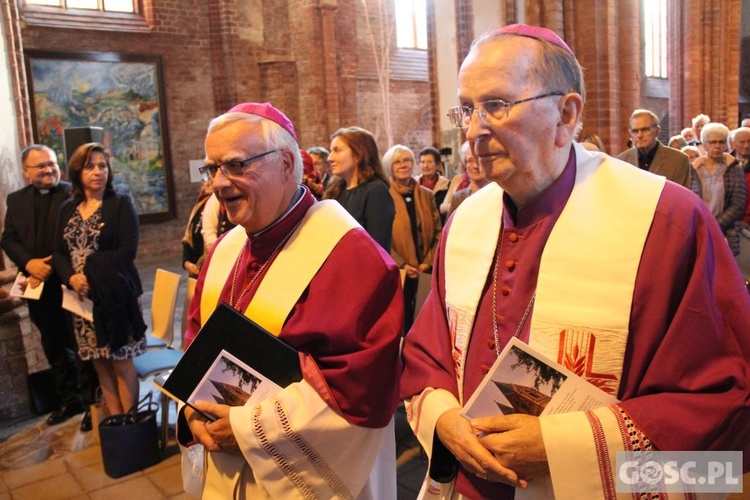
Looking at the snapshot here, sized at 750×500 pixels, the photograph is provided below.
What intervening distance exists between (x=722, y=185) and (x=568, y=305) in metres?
5.23

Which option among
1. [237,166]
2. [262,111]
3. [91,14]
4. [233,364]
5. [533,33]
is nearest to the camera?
[533,33]

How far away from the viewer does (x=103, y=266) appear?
13.4 ft

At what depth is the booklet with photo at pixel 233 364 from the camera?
76.1 inches

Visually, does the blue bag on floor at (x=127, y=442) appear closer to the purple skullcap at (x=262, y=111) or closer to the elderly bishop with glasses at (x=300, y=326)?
the elderly bishop with glasses at (x=300, y=326)

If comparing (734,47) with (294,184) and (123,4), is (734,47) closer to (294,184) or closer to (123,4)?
(123,4)

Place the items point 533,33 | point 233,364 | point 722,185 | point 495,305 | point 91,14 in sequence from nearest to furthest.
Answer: point 533,33
point 495,305
point 233,364
point 722,185
point 91,14

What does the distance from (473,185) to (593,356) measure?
9.24 ft

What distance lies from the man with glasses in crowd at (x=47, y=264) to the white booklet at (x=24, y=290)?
4 centimetres

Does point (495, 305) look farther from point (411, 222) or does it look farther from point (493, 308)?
point (411, 222)

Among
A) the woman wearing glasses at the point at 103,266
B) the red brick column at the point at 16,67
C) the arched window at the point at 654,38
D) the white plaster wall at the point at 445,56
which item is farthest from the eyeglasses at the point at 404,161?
the arched window at the point at 654,38

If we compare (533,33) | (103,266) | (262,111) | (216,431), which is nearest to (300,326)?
(216,431)

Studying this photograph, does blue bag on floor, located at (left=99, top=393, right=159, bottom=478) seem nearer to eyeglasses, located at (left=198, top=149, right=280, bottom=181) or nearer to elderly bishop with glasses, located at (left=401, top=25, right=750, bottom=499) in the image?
eyeglasses, located at (left=198, top=149, right=280, bottom=181)

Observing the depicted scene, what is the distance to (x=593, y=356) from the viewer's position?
4.87 feet

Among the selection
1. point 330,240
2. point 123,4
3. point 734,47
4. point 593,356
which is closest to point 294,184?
point 330,240
